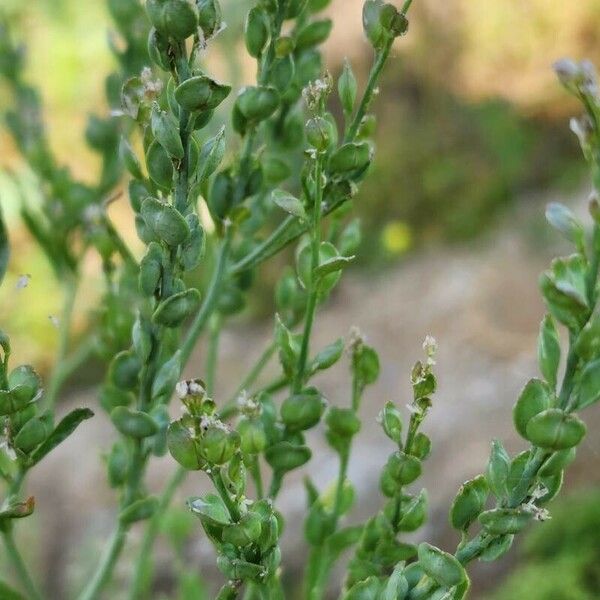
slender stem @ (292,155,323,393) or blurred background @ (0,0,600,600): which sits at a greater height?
blurred background @ (0,0,600,600)

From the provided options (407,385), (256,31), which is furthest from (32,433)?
(407,385)

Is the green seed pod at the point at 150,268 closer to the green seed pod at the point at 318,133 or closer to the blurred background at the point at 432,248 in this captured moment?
the green seed pod at the point at 318,133

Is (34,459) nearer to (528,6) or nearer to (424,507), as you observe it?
(424,507)

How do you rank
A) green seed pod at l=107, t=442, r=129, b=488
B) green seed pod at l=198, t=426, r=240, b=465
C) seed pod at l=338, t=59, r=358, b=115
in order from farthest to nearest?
green seed pod at l=107, t=442, r=129, b=488
seed pod at l=338, t=59, r=358, b=115
green seed pod at l=198, t=426, r=240, b=465

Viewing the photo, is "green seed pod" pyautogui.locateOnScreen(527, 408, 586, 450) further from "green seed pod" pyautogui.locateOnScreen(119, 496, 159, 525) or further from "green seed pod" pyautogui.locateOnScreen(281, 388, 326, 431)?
"green seed pod" pyautogui.locateOnScreen(119, 496, 159, 525)

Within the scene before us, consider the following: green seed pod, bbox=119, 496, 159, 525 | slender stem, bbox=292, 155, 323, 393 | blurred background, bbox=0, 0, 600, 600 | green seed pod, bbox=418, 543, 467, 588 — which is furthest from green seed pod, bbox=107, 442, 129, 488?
blurred background, bbox=0, 0, 600, 600

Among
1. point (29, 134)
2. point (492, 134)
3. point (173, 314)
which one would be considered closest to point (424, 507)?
point (173, 314)
